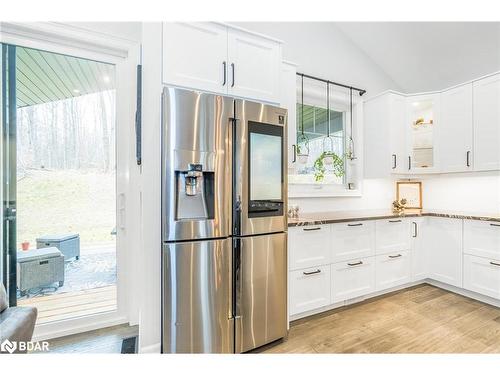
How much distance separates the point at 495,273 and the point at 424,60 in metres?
2.52

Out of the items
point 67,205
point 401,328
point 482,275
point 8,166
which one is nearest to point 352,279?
point 401,328

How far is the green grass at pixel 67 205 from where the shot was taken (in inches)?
78.8

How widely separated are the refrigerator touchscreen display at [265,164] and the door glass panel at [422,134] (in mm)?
2274

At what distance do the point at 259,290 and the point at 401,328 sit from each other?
1.36 m

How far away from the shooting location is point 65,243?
6.98ft

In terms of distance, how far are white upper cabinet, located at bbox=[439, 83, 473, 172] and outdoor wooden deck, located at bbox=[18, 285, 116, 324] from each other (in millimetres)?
3824

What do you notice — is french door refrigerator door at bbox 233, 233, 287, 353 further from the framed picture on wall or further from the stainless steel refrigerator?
the framed picture on wall

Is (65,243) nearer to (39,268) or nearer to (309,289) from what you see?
(39,268)

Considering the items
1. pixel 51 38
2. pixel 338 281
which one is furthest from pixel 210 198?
pixel 51 38

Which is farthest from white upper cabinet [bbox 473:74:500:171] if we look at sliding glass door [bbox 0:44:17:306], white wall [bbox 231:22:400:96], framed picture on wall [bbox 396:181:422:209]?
sliding glass door [bbox 0:44:17:306]

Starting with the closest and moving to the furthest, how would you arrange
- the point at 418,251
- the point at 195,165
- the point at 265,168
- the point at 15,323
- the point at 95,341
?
1. the point at 15,323
2. the point at 195,165
3. the point at 265,168
4. the point at 95,341
5. the point at 418,251

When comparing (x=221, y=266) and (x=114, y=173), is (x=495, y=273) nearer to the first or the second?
(x=221, y=266)

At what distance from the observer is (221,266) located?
5.55 ft

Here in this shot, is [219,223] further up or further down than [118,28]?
further down
